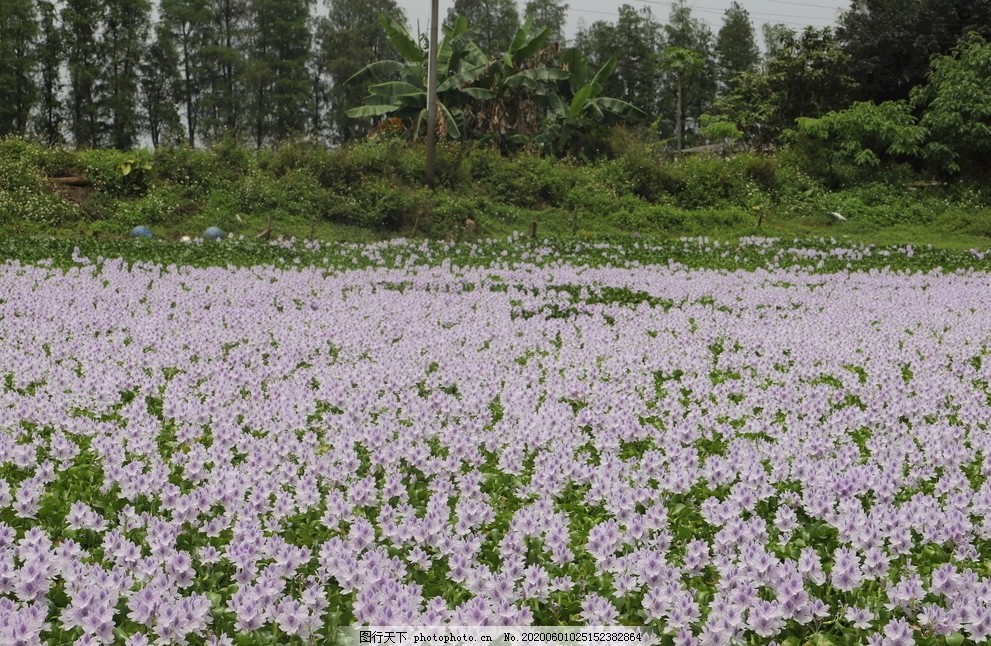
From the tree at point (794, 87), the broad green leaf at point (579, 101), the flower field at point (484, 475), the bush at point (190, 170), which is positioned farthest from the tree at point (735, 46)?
the flower field at point (484, 475)

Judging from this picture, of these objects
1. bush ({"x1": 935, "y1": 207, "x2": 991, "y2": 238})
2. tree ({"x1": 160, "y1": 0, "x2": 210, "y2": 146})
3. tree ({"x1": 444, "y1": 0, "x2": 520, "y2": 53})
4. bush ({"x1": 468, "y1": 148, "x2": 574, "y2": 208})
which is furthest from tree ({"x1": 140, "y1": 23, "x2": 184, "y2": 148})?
bush ({"x1": 935, "y1": 207, "x2": 991, "y2": 238})

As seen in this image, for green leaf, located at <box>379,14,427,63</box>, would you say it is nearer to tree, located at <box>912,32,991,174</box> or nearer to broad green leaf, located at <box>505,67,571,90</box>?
broad green leaf, located at <box>505,67,571,90</box>

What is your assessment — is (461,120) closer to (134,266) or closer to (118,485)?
(134,266)

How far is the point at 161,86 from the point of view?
54188 mm

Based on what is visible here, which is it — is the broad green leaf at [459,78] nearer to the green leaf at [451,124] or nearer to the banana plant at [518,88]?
the green leaf at [451,124]

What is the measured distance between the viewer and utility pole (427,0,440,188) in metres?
24.5

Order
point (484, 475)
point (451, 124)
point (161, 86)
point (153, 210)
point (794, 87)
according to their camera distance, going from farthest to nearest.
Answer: point (161, 86), point (794, 87), point (451, 124), point (153, 210), point (484, 475)

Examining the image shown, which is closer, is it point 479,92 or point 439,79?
point 479,92

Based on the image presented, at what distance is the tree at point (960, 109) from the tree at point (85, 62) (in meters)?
39.0

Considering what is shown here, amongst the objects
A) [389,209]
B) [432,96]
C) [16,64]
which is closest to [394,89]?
[432,96]

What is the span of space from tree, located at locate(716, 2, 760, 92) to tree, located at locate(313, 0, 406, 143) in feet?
76.5

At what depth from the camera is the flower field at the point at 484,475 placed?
3.18 meters

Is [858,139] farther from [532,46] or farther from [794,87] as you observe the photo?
[532,46]

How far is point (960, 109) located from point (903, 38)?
604 centimetres
